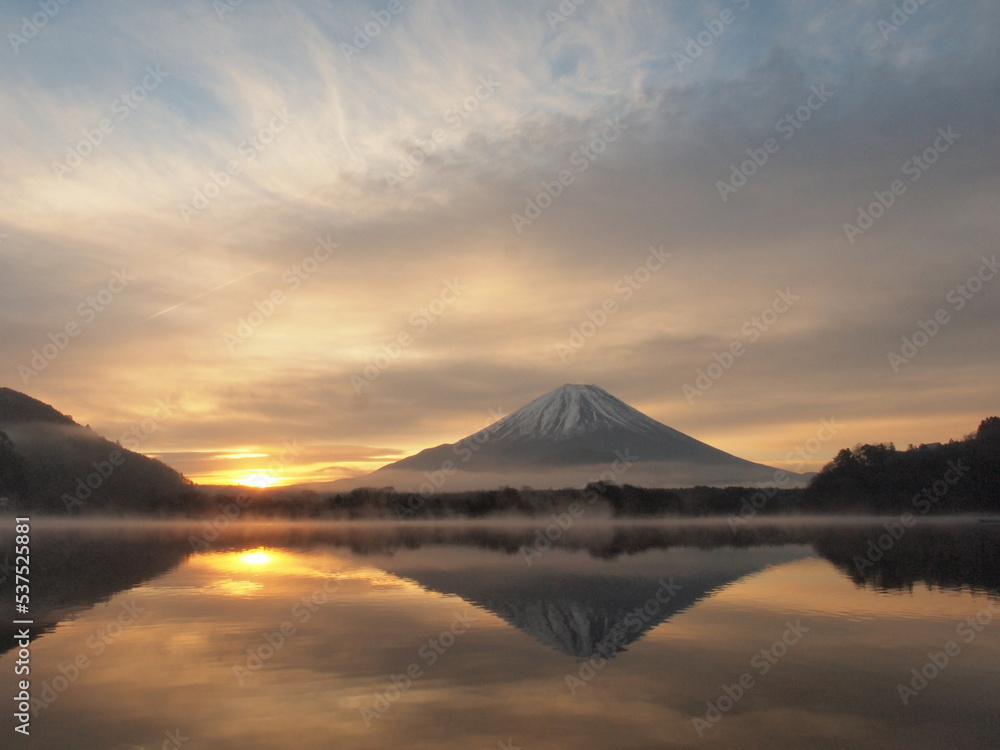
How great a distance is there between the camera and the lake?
1359cm

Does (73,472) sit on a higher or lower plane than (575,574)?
higher

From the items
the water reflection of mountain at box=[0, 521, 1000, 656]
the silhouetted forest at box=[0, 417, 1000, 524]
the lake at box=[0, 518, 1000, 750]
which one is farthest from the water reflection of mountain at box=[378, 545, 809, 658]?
the silhouetted forest at box=[0, 417, 1000, 524]

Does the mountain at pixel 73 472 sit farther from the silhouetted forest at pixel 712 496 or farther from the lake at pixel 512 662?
the lake at pixel 512 662

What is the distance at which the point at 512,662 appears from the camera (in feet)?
62.3

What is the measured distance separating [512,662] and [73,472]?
607 feet

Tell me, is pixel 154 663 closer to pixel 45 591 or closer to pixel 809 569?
pixel 45 591

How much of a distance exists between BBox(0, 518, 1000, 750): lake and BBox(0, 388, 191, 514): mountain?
142533 millimetres

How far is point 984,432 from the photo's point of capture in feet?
453

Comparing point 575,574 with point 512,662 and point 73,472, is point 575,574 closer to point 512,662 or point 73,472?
point 512,662

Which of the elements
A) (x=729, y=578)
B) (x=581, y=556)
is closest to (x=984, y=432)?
(x=581, y=556)

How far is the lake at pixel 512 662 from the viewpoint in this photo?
1359 cm

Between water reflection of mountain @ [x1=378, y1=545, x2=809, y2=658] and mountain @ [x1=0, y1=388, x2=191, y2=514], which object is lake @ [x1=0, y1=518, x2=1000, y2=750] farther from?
mountain @ [x1=0, y1=388, x2=191, y2=514]

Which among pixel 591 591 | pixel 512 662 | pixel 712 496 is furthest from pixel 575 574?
pixel 712 496

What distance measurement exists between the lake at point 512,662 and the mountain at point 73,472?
5612 inches
